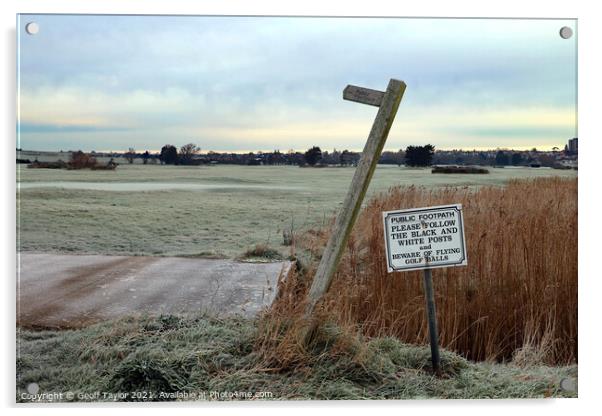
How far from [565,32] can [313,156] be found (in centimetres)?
201

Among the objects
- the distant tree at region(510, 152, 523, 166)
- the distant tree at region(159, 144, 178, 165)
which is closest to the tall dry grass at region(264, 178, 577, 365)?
the distant tree at region(510, 152, 523, 166)

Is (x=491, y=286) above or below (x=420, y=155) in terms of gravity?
below

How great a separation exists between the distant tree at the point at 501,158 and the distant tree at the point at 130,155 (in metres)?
2.71

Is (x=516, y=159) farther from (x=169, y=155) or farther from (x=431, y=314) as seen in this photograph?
(x=169, y=155)

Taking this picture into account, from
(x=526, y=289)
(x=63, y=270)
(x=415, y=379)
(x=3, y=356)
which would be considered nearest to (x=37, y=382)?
(x=3, y=356)

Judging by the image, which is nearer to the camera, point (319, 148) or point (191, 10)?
point (191, 10)

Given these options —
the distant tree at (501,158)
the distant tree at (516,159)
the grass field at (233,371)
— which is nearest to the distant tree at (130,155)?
the grass field at (233,371)

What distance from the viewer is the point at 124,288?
461cm

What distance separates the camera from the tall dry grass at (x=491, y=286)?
4.64 meters

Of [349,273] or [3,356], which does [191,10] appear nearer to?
[349,273]

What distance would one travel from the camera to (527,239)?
4.93m

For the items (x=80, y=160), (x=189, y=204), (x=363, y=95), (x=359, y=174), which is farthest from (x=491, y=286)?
(x=80, y=160)

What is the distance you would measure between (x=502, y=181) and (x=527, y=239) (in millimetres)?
490

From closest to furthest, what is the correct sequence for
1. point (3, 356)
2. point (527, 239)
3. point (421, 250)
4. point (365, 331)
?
point (421, 250)
point (3, 356)
point (365, 331)
point (527, 239)
